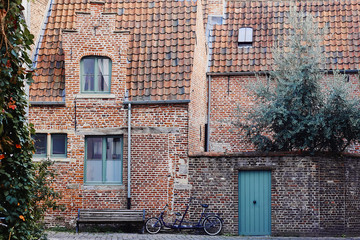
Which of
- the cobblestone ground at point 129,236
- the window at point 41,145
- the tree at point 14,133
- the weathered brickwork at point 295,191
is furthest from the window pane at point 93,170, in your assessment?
the tree at point 14,133

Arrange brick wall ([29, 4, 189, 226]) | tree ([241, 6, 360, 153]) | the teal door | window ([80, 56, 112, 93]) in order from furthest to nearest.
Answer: window ([80, 56, 112, 93]) < brick wall ([29, 4, 189, 226]) < the teal door < tree ([241, 6, 360, 153])

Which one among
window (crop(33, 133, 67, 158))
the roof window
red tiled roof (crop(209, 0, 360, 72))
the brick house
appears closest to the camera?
the brick house

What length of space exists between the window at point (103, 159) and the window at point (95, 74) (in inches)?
58.7

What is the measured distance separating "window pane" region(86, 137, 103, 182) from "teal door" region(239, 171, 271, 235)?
4215 millimetres

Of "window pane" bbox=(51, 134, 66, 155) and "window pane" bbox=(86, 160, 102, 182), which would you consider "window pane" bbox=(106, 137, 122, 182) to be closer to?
"window pane" bbox=(86, 160, 102, 182)

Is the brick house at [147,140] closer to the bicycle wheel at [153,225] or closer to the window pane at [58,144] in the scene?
the window pane at [58,144]

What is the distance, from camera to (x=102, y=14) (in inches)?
679

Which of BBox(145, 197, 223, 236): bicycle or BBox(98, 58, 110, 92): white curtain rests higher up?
BBox(98, 58, 110, 92): white curtain

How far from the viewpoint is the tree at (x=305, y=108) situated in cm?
1603

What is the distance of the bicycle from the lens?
16094 millimetres

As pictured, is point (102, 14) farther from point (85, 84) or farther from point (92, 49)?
point (85, 84)

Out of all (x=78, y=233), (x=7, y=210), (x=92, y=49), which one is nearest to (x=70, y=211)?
(x=78, y=233)

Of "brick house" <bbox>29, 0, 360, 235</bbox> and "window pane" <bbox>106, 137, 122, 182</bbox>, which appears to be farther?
"window pane" <bbox>106, 137, 122, 182</bbox>

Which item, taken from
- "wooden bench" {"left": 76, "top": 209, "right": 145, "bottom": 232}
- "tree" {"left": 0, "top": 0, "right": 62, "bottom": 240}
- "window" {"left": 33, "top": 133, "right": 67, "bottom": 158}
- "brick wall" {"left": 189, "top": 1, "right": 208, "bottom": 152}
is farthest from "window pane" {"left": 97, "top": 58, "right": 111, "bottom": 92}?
"tree" {"left": 0, "top": 0, "right": 62, "bottom": 240}
